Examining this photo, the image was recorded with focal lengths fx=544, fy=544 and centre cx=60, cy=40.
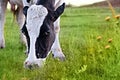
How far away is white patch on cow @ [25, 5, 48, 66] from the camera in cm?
751

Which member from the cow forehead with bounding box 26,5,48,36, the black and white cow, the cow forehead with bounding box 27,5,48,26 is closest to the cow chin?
the black and white cow

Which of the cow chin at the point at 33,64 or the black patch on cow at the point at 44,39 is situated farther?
the black patch on cow at the point at 44,39

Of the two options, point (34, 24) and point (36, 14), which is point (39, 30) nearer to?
→ point (34, 24)

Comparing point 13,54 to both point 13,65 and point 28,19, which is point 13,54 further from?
point 28,19

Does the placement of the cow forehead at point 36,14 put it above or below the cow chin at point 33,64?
above

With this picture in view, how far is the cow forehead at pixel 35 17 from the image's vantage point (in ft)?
25.3

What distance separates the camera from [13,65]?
8.65 meters

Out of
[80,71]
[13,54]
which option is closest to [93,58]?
[80,71]

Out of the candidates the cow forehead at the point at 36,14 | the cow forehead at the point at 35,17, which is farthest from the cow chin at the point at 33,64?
the cow forehead at the point at 36,14

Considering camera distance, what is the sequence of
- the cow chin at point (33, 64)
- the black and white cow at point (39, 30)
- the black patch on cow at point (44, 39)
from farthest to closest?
the black patch on cow at point (44, 39) → the black and white cow at point (39, 30) → the cow chin at point (33, 64)

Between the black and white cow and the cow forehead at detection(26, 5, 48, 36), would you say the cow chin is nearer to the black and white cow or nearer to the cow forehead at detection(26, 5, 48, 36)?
the black and white cow

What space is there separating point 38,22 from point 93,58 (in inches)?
37.7

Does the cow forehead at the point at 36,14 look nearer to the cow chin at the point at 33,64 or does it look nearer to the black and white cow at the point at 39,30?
the black and white cow at the point at 39,30

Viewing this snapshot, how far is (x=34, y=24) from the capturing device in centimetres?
772
